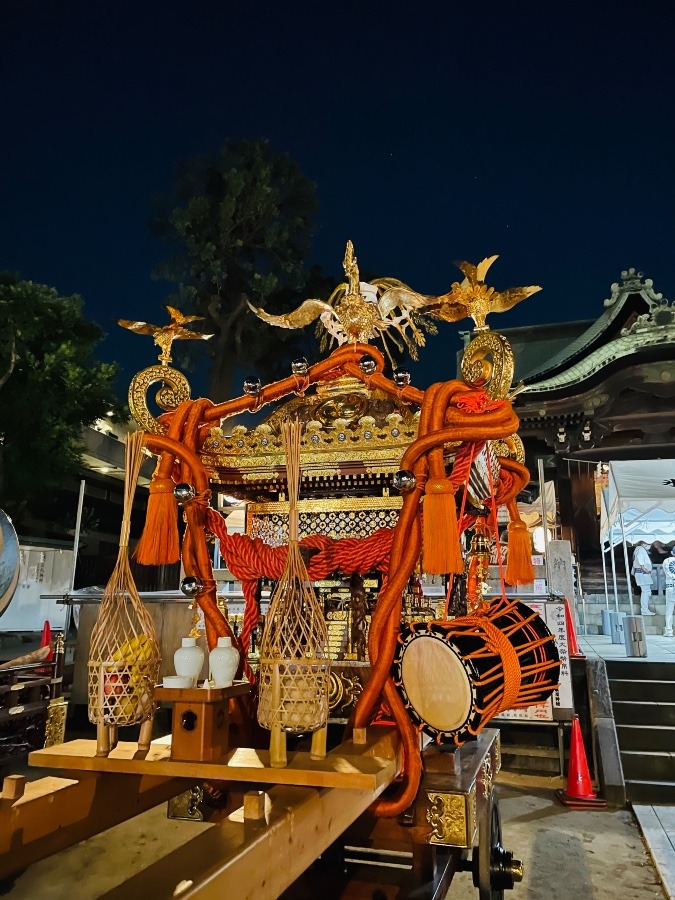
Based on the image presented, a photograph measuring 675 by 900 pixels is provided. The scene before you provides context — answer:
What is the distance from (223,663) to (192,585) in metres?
0.72

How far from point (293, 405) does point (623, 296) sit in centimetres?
1110

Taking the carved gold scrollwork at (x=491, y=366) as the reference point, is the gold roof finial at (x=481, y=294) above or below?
above

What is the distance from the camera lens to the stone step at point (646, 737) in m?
6.23

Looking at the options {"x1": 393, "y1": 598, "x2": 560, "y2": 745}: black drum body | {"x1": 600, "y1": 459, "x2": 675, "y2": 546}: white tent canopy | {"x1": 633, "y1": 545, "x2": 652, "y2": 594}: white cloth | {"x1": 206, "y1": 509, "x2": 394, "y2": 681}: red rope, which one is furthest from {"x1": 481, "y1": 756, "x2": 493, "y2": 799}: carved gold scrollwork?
{"x1": 633, "y1": 545, "x2": 652, "y2": 594}: white cloth

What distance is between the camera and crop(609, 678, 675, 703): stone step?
6.83m

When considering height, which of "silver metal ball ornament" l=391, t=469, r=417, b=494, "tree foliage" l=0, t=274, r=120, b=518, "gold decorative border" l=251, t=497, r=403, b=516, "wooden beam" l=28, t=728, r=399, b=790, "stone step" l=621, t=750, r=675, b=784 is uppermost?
"tree foliage" l=0, t=274, r=120, b=518

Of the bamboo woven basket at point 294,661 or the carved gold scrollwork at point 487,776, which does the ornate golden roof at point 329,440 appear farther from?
the carved gold scrollwork at point 487,776

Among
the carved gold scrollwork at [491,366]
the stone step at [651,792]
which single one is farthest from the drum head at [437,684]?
the stone step at [651,792]

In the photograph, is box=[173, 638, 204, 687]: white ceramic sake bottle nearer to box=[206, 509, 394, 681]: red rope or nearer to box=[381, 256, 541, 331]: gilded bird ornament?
box=[206, 509, 394, 681]: red rope

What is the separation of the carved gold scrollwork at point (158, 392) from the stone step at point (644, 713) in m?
5.97

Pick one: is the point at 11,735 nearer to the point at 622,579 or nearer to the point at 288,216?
the point at 622,579

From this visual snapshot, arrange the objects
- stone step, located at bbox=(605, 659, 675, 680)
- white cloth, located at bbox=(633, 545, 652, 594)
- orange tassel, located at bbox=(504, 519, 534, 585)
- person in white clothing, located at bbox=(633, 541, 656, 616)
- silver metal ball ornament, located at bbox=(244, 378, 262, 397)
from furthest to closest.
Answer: white cloth, located at bbox=(633, 545, 652, 594) → person in white clothing, located at bbox=(633, 541, 656, 616) → stone step, located at bbox=(605, 659, 675, 680) → orange tassel, located at bbox=(504, 519, 534, 585) → silver metal ball ornament, located at bbox=(244, 378, 262, 397)

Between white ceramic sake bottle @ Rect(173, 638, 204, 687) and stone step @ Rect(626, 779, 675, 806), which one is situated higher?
white ceramic sake bottle @ Rect(173, 638, 204, 687)

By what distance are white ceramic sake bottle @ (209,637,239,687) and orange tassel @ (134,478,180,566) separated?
71 centimetres
